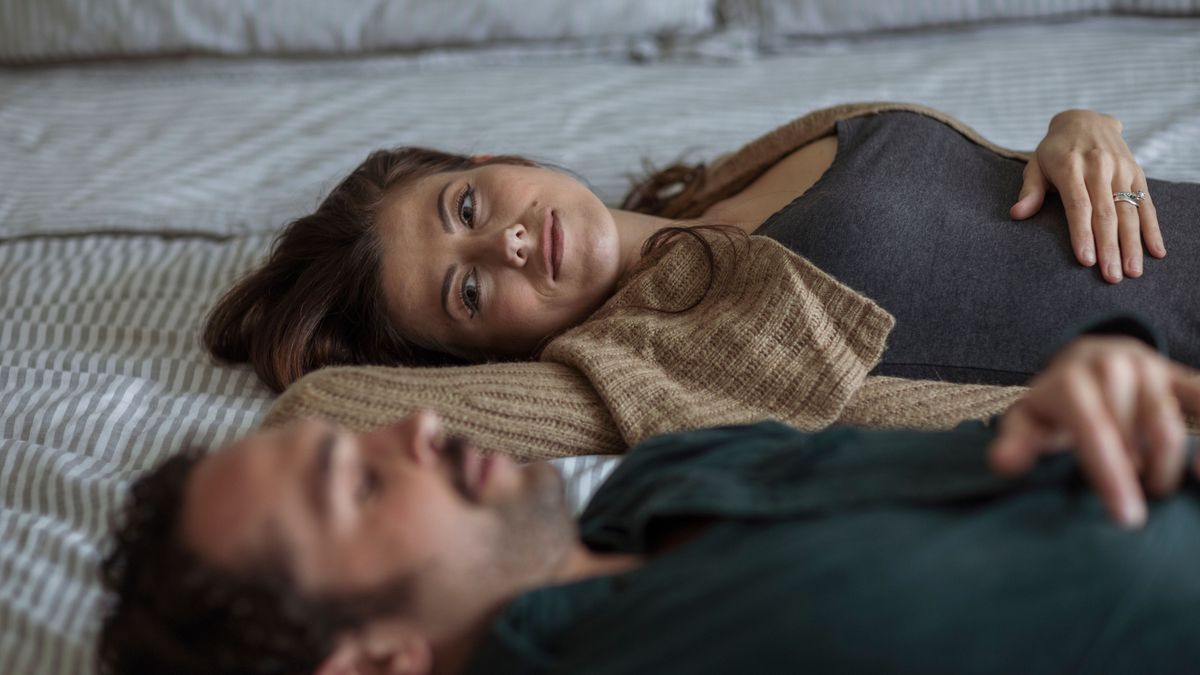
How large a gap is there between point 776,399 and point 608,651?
1.68ft

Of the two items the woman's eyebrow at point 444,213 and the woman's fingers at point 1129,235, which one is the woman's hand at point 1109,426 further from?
the woman's eyebrow at point 444,213

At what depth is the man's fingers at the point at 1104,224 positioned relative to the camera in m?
1.24

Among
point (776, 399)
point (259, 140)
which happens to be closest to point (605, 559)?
point (776, 399)

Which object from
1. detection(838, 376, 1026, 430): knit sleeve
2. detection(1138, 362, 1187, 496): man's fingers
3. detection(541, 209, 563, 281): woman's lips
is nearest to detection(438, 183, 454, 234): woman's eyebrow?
detection(541, 209, 563, 281): woman's lips

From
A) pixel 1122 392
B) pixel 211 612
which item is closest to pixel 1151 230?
pixel 1122 392

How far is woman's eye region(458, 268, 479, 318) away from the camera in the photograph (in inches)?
54.4

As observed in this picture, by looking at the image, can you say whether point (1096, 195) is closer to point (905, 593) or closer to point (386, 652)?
point (905, 593)

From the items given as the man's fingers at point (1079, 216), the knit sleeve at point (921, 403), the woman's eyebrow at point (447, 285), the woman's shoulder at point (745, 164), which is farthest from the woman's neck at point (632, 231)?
the man's fingers at point (1079, 216)

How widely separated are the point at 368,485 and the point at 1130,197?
985mm

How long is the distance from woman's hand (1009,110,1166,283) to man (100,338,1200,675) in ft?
1.52

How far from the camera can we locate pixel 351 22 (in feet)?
7.43

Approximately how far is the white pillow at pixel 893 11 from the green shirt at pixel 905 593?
154 centimetres

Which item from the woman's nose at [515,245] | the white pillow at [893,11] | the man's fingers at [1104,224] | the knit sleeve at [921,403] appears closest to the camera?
the knit sleeve at [921,403]

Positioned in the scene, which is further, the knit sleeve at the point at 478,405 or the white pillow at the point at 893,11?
the white pillow at the point at 893,11
